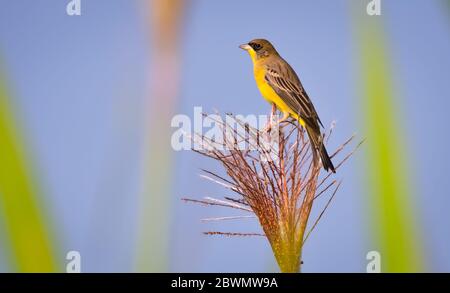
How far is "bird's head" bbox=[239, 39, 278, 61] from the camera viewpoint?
3117 mm

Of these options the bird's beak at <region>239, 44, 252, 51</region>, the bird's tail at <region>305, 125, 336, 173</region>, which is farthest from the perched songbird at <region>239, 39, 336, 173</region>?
the bird's tail at <region>305, 125, 336, 173</region>

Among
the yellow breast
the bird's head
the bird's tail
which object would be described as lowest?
the bird's tail

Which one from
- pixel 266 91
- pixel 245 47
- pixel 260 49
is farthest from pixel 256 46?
pixel 266 91

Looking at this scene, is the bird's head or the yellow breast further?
the bird's head

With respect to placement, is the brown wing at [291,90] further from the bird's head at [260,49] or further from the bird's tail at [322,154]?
the bird's tail at [322,154]

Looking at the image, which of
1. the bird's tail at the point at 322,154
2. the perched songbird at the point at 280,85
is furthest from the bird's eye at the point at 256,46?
the bird's tail at the point at 322,154

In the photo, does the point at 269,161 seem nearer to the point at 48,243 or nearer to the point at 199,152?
the point at 199,152

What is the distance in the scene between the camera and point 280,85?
2867 millimetres

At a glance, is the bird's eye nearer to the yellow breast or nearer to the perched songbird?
the perched songbird

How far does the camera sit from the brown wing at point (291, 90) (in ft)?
Result: 8.06
